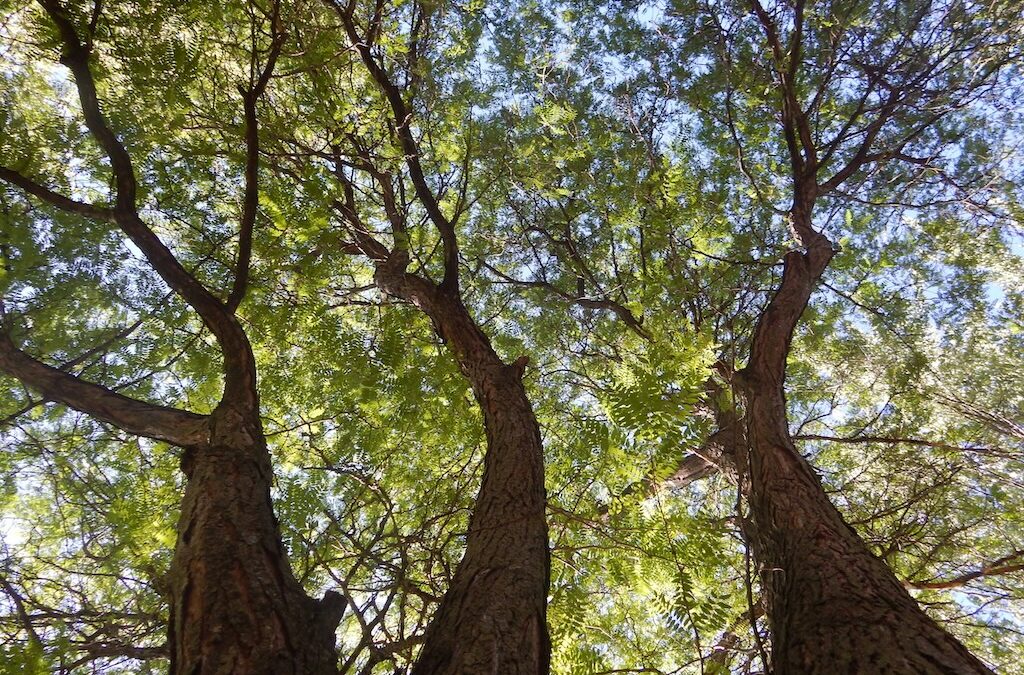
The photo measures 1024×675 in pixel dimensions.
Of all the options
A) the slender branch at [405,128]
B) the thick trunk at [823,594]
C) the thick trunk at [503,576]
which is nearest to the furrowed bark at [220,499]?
the thick trunk at [503,576]

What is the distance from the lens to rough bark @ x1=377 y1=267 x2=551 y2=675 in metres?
1.85

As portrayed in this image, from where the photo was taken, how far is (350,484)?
3.88 metres

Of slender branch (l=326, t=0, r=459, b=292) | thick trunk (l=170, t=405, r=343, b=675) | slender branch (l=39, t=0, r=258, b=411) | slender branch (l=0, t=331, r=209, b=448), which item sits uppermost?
slender branch (l=326, t=0, r=459, b=292)

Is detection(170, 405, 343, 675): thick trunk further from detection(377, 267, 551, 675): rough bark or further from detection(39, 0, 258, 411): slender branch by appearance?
detection(39, 0, 258, 411): slender branch

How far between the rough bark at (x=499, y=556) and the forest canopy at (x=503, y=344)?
0.02 m

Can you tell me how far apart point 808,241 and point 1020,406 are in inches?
126

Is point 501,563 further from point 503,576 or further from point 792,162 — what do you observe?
point 792,162

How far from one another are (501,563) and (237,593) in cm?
100

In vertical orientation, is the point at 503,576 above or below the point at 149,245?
below

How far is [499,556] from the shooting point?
236cm

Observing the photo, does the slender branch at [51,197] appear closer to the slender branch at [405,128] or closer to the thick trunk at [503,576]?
the slender branch at [405,128]

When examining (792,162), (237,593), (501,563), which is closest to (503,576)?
(501,563)

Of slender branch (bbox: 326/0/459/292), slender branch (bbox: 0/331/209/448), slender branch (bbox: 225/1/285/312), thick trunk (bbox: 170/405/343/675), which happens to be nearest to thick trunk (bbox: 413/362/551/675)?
thick trunk (bbox: 170/405/343/675)

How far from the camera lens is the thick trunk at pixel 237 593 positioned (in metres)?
1.68
